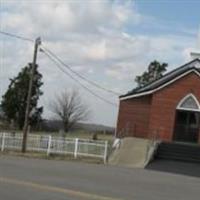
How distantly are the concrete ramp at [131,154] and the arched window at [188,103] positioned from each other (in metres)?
8.24

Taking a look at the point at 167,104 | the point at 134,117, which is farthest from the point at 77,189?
the point at 134,117

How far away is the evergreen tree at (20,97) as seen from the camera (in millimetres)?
89438

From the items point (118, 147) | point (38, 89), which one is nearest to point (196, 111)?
point (118, 147)

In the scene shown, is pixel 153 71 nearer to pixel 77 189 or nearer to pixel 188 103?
pixel 188 103

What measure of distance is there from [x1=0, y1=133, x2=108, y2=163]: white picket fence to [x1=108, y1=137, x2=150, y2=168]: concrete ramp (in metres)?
0.85

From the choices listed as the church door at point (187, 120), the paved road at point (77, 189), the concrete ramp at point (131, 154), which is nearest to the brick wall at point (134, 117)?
the church door at point (187, 120)

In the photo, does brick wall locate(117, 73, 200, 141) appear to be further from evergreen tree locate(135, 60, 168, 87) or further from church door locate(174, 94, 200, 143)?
evergreen tree locate(135, 60, 168, 87)

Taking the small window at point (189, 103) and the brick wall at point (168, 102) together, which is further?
the small window at point (189, 103)

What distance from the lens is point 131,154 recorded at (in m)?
38.4

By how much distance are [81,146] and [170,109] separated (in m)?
12.9

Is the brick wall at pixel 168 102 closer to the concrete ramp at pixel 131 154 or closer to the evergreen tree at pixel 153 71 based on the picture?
the concrete ramp at pixel 131 154

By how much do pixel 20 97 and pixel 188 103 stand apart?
141ft

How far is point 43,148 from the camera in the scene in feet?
136

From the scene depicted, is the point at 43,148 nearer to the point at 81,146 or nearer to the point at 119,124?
the point at 81,146
